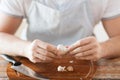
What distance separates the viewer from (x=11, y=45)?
34.7 inches

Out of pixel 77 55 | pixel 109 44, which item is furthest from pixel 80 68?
pixel 109 44

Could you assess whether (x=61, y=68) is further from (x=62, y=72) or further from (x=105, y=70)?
(x=105, y=70)

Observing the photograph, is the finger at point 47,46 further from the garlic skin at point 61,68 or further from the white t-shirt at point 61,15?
the white t-shirt at point 61,15

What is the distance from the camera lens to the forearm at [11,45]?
0.85 metres

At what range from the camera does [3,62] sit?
81cm

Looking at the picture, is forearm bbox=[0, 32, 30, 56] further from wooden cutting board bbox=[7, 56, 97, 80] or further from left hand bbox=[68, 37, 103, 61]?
left hand bbox=[68, 37, 103, 61]

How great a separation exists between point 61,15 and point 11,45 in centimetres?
21

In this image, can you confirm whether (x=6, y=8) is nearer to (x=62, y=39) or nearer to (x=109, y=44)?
(x=62, y=39)

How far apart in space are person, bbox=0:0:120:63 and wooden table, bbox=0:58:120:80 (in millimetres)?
36

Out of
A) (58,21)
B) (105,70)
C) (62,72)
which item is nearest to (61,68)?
(62,72)

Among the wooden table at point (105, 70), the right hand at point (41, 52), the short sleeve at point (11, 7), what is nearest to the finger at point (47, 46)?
the right hand at point (41, 52)

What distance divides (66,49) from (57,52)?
0.03 metres

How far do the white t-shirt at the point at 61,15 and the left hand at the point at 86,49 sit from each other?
0.21 metres

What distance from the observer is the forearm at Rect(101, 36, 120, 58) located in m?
0.85
